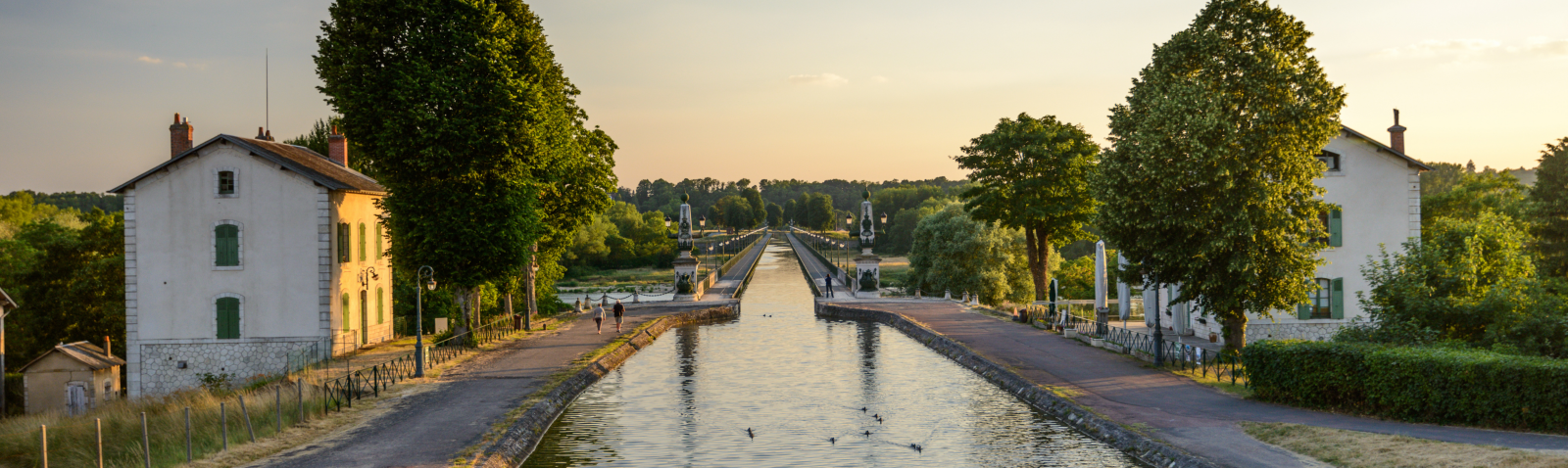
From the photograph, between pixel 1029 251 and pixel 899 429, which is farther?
pixel 1029 251

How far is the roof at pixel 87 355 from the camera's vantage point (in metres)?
30.9

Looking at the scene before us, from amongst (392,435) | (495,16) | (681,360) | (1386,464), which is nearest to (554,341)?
(681,360)

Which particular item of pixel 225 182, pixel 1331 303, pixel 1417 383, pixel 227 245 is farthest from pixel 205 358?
pixel 1331 303

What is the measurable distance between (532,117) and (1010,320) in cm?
2081

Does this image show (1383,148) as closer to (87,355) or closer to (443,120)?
(443,120)

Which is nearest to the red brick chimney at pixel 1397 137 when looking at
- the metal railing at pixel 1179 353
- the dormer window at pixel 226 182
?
the metal railing at pixel 1179 353

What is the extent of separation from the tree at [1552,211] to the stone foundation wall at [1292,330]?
7.57 metres

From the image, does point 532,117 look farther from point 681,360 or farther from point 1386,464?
point 1386,464

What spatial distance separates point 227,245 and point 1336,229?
36.8 metres

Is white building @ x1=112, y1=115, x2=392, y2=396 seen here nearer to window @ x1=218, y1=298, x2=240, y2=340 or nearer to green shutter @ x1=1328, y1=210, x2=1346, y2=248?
window @ x1=218, y1=298, x2=240, y2=340

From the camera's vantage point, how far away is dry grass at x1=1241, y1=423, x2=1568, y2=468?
13172 mm

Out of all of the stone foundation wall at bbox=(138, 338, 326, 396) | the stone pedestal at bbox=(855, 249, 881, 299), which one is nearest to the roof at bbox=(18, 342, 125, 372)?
the stone foundation wall at bbox=(138, 338, 326, 396)

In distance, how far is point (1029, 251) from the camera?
50.1 metres

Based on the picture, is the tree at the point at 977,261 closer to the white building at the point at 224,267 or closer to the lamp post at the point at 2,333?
the white building at the point at 224,267
